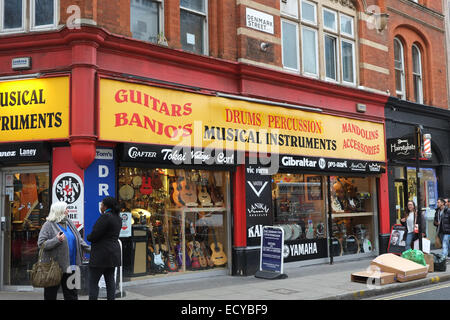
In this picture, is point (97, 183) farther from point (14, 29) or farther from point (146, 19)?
point (146, 19)

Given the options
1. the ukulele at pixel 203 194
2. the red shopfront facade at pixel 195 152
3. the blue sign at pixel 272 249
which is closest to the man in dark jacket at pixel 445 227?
the red shopfront facade at pixel 195 152

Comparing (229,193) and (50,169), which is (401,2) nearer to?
(229,193)

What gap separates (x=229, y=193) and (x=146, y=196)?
7.37 feet

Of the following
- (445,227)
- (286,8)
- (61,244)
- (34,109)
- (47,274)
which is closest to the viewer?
(47,274)

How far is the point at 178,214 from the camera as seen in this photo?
36.1ft

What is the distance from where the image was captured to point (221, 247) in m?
11.6

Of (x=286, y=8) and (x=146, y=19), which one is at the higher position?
(x=286, y=8)

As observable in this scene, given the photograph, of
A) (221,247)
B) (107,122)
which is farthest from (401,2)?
(107,122)

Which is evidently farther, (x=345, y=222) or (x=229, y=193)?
(x=345, y=222)

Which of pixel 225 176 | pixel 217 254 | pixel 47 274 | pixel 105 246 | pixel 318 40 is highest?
pixel 318 40

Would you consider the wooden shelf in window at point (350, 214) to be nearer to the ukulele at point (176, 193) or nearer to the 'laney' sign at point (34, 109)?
the ukulele at point (176, 193)

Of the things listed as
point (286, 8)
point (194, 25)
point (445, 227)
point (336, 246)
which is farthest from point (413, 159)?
point (194, 25)

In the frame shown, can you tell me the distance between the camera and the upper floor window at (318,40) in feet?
44.3

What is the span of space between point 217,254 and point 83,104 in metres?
4.98
